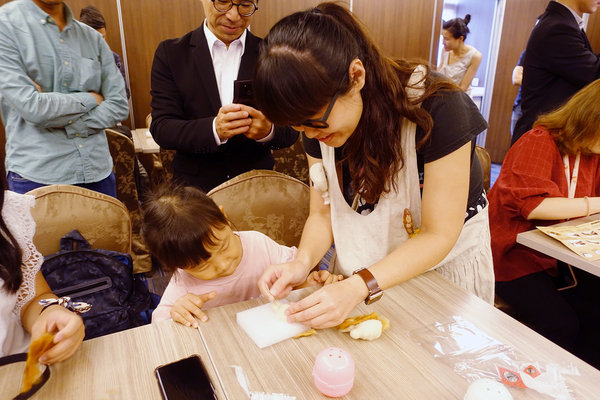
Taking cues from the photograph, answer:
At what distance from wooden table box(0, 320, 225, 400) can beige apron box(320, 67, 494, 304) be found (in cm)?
54

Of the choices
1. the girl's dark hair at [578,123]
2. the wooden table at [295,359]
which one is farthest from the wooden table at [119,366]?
the girl's dark hair at [578,123]

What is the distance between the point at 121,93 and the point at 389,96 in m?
1.62

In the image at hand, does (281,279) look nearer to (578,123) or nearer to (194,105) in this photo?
(194,105)

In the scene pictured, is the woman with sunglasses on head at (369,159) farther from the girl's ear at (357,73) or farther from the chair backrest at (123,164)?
the chair backrest at (123,164)

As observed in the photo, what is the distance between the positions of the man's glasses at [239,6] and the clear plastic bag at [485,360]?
1312 mm

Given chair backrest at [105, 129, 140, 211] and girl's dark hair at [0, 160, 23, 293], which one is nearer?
girl's dark hair at [0, 160, 23, 293]

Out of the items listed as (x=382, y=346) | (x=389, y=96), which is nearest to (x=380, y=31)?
(x=389, y=96)

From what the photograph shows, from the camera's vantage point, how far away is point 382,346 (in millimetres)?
859

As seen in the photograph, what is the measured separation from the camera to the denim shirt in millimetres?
1722

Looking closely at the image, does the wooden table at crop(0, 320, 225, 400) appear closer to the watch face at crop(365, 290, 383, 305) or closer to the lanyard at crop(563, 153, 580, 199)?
the watch face at crop(365, 290, 383, 305)

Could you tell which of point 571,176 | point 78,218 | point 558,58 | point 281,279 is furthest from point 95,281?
point 558,58

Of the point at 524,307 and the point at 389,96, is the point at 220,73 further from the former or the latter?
the point at 524,307

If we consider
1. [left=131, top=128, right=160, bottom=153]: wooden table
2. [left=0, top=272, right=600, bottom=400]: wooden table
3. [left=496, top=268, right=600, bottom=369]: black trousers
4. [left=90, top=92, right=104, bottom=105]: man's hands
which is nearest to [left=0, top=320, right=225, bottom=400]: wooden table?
[left=0, top=272, right=600, bottom=400]: wooden table

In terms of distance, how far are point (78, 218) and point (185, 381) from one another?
2.93ft
